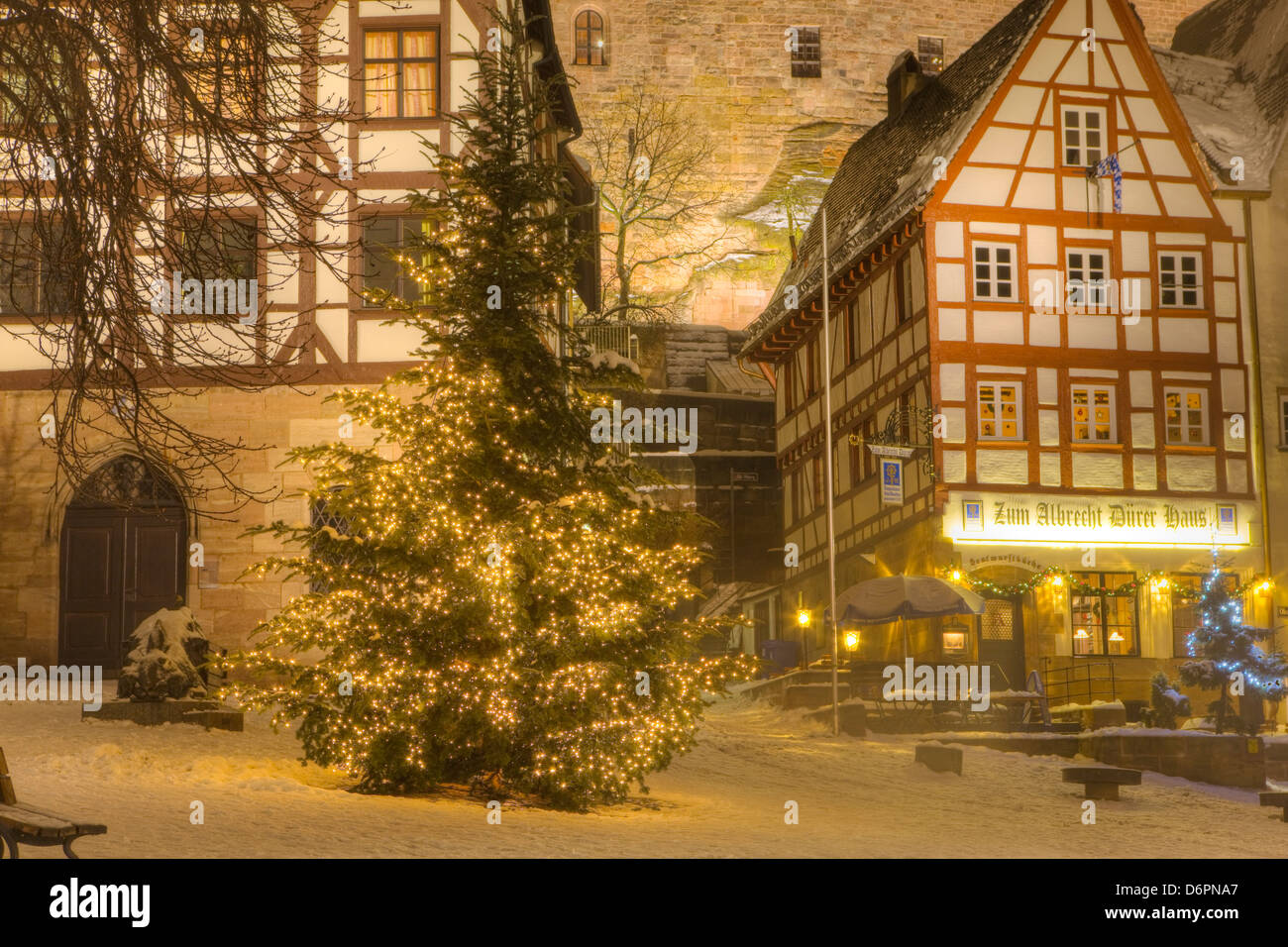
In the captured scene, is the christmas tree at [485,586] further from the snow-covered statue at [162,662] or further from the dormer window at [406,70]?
the dormer window at [406,70]

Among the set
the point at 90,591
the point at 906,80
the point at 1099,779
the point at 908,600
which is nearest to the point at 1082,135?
the point at 906,80

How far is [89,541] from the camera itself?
2303 centimetres

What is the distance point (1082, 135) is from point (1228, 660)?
40.0 ft

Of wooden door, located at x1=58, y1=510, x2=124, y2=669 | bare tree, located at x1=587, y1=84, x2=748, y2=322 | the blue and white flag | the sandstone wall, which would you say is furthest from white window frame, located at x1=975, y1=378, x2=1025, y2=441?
bare tree, located at x1=587, y1=84, x2=748, y2=322

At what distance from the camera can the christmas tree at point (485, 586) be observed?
14.3m

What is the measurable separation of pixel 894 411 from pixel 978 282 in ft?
9.01

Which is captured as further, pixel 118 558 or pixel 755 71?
pixel 755 71

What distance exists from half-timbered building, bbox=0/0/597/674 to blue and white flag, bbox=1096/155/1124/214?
43.4 feet

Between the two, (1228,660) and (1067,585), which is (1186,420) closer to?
(1067,585)

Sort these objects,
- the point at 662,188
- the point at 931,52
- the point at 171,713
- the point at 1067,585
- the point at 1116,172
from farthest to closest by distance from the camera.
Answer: the point at 931,52, the point at 662,188, the point at 1116,172, the point at 1067,585, the point at 171,713

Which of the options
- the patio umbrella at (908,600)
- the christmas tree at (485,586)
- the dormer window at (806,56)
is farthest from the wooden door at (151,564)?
the dormer window at (806,56)

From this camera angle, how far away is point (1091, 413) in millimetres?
31344

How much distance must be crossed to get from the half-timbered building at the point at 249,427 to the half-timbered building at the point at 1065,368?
1033 cm
